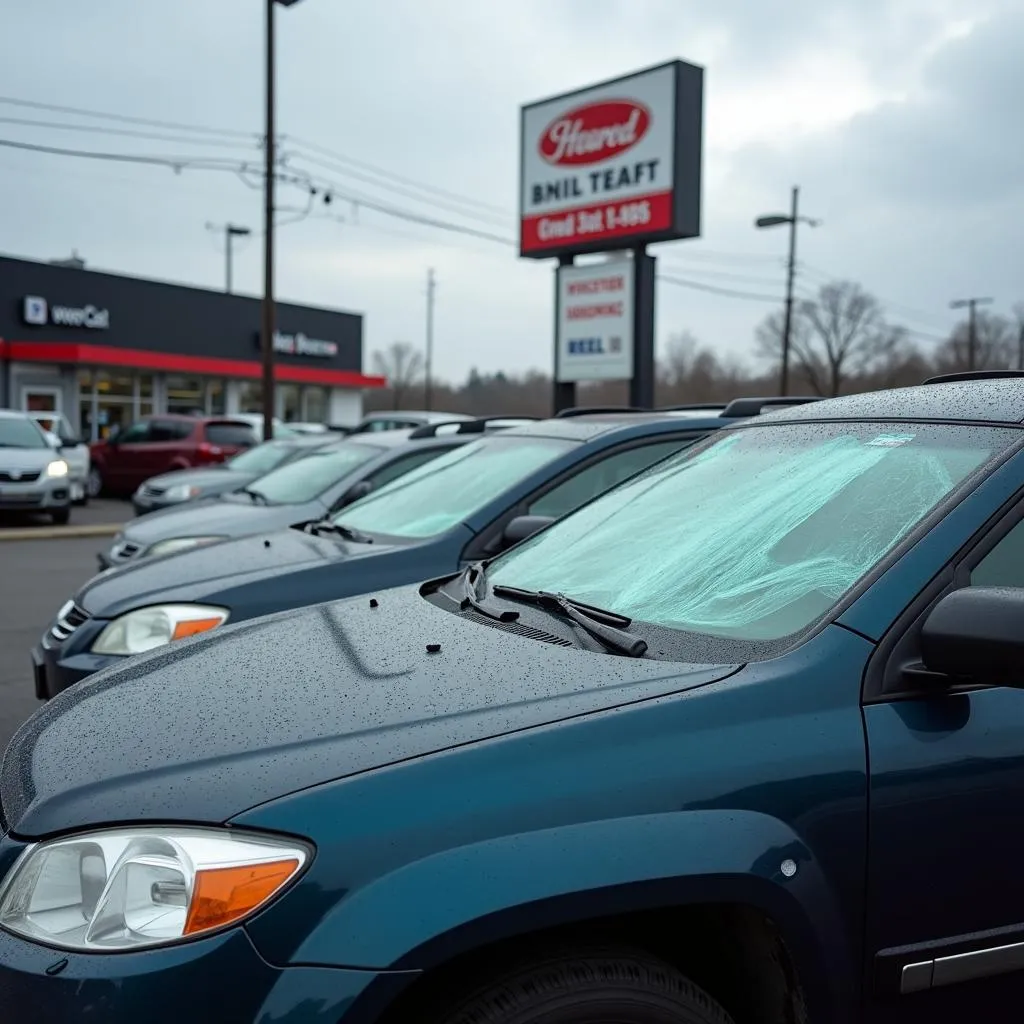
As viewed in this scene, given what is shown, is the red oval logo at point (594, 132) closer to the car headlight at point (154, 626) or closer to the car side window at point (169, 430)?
the car side window at point (169, 430)

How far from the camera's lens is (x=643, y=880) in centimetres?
177

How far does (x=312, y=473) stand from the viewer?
8.48m

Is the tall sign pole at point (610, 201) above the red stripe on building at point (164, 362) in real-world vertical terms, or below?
above

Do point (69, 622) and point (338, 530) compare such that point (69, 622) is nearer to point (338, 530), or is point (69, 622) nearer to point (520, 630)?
point (338, 530)

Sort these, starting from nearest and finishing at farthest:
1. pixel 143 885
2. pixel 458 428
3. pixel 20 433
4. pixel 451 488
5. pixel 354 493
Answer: pixel 143 885 → pixel 451 488 → pixel 354 493 → pixel 458 428 → pixel 20 433

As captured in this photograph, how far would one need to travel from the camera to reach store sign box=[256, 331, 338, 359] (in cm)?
3877

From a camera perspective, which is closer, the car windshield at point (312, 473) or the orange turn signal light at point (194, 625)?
the orange turn signal light at point (194, 625)

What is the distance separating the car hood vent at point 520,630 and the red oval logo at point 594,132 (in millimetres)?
14971

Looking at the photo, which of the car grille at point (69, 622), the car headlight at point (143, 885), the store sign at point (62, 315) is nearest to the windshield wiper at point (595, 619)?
the car headlight at point (143, 885)

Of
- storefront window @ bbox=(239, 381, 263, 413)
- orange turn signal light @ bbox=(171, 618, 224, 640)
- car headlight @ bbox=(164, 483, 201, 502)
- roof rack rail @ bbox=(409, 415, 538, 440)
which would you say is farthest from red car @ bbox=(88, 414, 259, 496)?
orange turn signal light @ bbox=(171, 618, 224, 640)

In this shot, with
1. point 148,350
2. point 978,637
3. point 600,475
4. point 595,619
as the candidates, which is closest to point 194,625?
point 600,475

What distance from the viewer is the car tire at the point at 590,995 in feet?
5.71

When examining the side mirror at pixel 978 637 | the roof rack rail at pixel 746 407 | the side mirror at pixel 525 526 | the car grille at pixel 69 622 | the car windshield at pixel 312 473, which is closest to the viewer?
the side mirror at pixel 978 637

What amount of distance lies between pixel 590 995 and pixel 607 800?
30 cm
